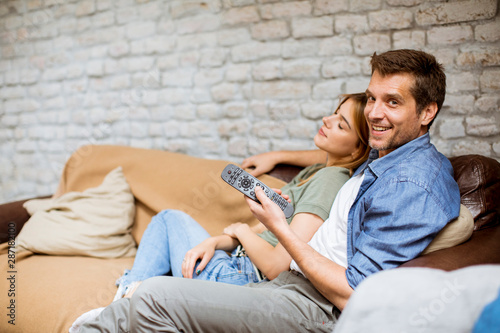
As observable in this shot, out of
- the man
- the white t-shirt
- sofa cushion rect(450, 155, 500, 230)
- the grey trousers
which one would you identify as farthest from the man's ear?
the grey trousers

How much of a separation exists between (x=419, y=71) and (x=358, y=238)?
517 mm

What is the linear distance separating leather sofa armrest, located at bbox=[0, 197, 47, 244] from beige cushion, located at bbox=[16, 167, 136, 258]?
0.15ft

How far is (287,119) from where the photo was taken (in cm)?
227

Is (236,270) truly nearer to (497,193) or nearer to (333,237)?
(333,237)

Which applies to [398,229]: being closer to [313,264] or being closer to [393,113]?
[313,264]

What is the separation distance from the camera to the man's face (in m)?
1.20

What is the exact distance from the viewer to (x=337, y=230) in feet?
4.17

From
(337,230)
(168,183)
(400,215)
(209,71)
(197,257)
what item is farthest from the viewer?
(209,71)

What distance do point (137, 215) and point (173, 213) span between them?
0.47 metres

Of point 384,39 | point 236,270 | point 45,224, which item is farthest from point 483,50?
point 45,224

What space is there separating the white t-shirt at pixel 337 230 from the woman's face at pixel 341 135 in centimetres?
27

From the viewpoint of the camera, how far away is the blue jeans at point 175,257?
1.51 meters

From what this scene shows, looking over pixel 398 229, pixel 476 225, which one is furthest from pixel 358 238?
pixel 476 225

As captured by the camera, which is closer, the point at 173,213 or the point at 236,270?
the point at 236,270
